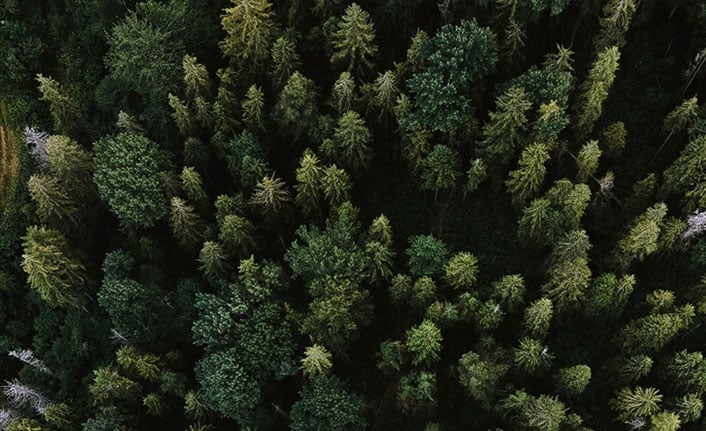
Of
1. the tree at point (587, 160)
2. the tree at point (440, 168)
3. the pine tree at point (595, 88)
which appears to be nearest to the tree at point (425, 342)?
the tree at point (440, 168)

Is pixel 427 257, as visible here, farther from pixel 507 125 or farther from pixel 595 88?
pixel 595 88

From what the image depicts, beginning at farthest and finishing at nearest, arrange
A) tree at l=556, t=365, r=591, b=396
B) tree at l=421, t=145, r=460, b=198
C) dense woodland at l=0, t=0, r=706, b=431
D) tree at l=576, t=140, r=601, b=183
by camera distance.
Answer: tree at l=421, t=145, r=460, b=198 → tree at l=576, t=140, r=601, b=183 → dense woodland at l=0, t=0, r=706, b=431 → tree at l=556, t=365, r=591, b=396

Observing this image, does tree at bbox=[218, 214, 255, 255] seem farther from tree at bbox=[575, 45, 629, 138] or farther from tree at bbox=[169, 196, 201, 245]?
tree at bbox=[575, 45, 629, 138]

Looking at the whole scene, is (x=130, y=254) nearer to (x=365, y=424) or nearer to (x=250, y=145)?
(x=250, y=145)

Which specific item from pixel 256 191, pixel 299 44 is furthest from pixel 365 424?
pixel 299 44

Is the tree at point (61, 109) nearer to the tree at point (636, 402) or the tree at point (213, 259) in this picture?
the tree at point (213, 259)

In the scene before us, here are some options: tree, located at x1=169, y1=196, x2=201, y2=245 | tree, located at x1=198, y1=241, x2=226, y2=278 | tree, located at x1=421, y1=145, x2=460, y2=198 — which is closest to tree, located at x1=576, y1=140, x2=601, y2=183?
tree, located at x1=421, y1=145, x2=460, y2=198

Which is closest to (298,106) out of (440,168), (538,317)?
(440,168)
